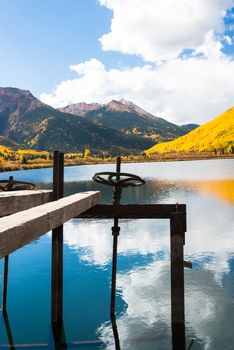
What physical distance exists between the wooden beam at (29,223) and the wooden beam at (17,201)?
3.30ft

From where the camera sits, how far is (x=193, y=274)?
21.0 m

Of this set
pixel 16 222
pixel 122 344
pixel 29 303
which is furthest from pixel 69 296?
pixel 16 222

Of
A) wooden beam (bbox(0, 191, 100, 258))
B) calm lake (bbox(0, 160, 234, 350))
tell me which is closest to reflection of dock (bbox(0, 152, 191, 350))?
wooden beam (bbox(0, 191, 100, 258))

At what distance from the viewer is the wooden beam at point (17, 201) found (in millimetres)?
8523

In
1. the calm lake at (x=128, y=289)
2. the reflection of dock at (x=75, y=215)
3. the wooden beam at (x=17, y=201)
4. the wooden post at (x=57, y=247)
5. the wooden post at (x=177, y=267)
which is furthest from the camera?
the calm lake at (x=128, y=289)

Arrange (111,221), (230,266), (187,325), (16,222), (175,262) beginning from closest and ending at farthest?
(16,222) < (175,262) < (187,325) < (230,266) < (111,221)

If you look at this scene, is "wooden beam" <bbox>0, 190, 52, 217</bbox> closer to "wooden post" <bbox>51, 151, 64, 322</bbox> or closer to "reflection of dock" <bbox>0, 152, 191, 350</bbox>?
"reflection of dock" <bbox>0, 152, 191, 350</bbox>

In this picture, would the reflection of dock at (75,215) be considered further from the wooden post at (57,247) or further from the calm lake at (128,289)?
the calm lake at (128,289)

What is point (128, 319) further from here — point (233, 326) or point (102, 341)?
point (233, 326)

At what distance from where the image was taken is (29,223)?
5996 mm

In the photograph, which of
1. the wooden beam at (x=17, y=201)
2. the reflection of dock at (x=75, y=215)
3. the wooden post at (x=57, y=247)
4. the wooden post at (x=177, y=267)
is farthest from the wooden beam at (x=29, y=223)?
the wooden post at (x=177, y=267)

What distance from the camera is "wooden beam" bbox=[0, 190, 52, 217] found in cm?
852

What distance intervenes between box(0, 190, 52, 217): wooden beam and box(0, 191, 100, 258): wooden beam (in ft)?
3.30

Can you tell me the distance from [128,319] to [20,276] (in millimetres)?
8813
